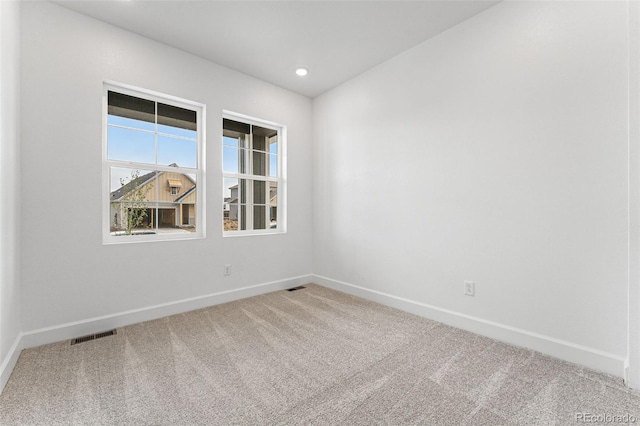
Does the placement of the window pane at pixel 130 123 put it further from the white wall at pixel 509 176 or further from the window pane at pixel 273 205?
the white wall at pixel 509 176

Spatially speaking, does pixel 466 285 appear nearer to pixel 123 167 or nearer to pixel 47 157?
pixel 123 167

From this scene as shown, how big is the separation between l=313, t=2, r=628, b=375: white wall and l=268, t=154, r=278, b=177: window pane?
4.07 ft

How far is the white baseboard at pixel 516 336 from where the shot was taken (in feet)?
6.12

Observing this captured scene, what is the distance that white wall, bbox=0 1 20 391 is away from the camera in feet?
5.81

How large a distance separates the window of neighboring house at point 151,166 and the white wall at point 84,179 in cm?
13

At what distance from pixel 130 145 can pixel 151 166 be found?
0.27 meters

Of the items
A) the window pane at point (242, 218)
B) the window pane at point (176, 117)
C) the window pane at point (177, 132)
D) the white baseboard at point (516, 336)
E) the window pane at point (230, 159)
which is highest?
the window pane at point (176, 117)

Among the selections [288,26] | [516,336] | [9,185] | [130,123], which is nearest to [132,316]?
[9,185]

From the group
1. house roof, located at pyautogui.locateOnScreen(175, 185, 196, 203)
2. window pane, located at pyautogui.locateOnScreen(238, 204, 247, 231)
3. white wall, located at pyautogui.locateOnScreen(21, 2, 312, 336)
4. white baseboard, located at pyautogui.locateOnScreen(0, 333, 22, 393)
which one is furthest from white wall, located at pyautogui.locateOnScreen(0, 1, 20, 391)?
window pane, located at pyautogui.locateOnScreen(238, 204, 247, 231)

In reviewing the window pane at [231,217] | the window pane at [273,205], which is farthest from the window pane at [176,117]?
the window pane at [273,205]

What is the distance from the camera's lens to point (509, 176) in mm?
2301

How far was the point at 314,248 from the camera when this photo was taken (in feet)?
13.8

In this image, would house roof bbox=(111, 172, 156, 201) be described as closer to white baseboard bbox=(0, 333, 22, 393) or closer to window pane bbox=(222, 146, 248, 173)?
window pane bbox=(222, 146, 248, 173)

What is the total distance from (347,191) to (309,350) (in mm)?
2071
